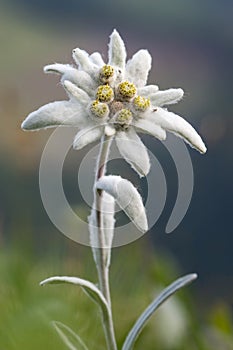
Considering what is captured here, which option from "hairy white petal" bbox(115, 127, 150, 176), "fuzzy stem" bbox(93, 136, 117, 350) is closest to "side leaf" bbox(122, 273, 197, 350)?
"fuzzy stem" bbox(93, 136, 117, 350)

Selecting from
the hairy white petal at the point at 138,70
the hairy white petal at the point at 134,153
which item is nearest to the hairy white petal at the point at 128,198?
the hairy white petal at the point at 134,153

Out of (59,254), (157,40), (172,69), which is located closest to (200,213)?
(172,69)

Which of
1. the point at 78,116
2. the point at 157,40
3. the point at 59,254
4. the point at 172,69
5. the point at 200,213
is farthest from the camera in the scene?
the point at 157,40

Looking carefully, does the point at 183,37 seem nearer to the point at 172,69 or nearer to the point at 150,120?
the point at 172,69

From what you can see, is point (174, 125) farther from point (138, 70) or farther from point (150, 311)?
point (150, 311)

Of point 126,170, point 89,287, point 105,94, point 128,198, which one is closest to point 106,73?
point 105,94

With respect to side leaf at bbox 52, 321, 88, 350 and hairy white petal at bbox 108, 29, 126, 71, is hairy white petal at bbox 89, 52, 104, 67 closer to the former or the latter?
hairy white petal at bbox 108, 29, 126, 71
